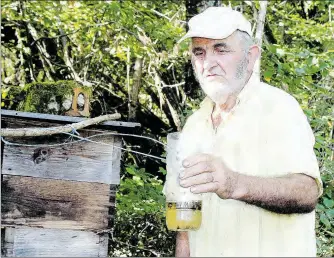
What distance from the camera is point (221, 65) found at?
1924 millimetres

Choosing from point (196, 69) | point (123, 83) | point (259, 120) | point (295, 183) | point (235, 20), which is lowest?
point (295, 183)

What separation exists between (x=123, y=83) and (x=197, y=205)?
21.4 feet

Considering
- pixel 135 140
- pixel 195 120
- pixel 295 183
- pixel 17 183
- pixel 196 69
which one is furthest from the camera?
pixel 135 140

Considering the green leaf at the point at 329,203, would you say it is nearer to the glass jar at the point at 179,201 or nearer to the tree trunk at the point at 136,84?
the glass jar at the point at 179,201

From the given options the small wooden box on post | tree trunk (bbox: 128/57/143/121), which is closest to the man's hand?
the small wooden box on post

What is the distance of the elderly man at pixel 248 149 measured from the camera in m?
1.61

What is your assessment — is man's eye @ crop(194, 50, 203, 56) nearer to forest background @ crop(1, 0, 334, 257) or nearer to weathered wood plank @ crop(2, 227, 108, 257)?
weathered wood plank @ crop(2, 227, 108, 257)

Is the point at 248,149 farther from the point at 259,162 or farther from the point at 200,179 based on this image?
the point at 200,179

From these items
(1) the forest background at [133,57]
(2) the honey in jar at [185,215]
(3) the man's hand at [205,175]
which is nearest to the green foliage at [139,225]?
(1) the forest background at [133,57]

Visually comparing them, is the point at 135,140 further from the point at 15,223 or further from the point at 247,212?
the point at 247,212

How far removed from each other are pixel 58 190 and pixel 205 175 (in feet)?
6.71

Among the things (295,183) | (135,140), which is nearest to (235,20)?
(295,183)

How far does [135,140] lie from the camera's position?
7.06 meters

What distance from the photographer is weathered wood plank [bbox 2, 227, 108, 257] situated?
3213 millimetres
